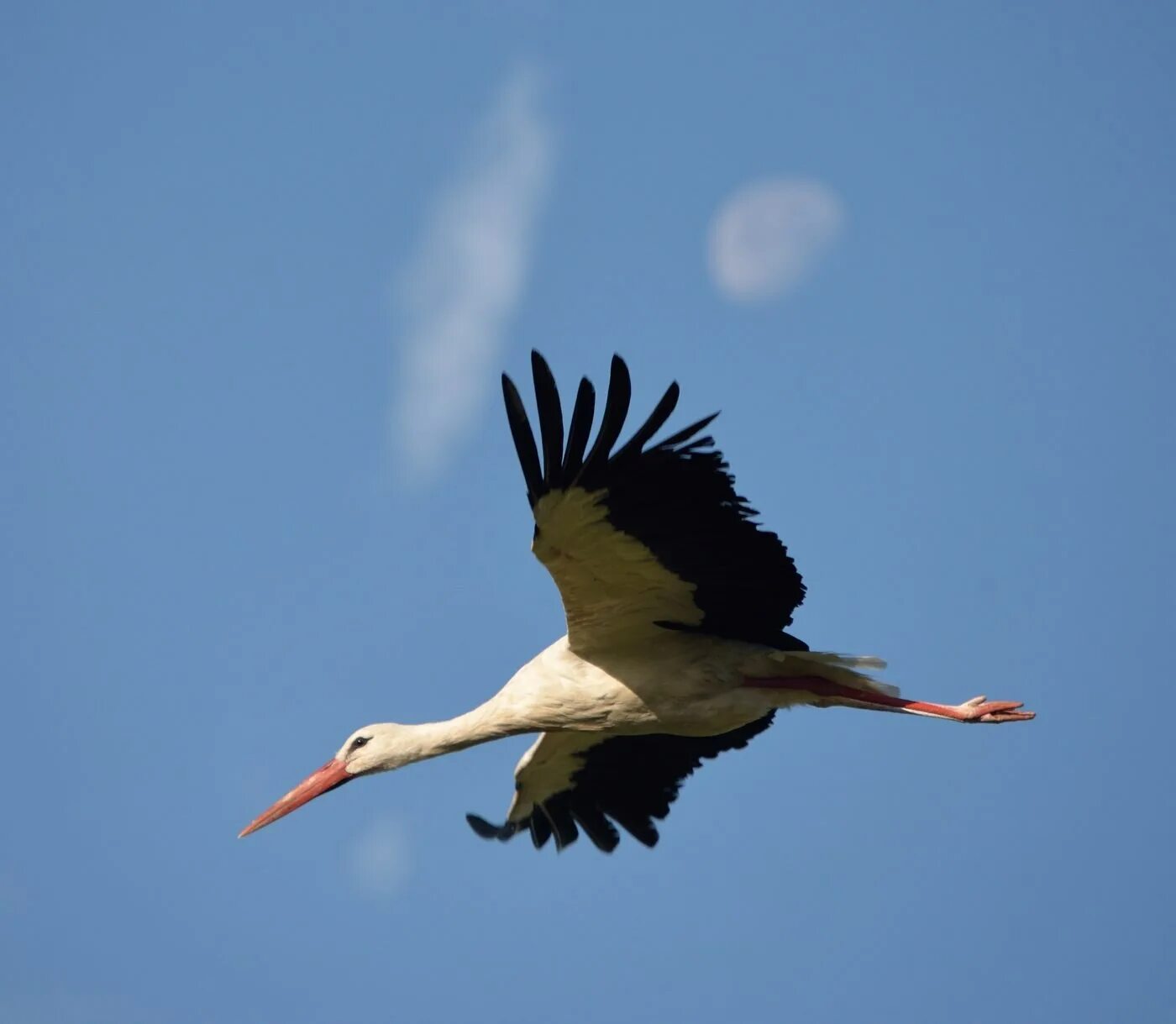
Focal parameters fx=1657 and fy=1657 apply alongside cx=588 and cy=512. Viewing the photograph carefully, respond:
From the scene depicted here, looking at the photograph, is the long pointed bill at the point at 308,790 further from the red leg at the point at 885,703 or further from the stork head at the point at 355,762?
the red leg at the point at 885,703

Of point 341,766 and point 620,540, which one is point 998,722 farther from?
point 341,766

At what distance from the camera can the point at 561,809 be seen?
34.8 feet

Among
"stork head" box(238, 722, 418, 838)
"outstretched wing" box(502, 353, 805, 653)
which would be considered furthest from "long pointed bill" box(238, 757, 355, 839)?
"outstretched wing" box(502, 353, 805, 653)

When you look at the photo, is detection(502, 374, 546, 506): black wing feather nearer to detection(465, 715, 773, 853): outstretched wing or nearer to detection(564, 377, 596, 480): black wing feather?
detection(564, 377, 596, 480): black wing feather

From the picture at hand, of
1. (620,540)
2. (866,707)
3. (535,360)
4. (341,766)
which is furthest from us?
(341,766)

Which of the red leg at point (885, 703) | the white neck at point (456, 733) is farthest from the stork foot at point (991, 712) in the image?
the white neck at point (456, 733)

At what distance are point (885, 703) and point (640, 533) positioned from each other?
5.97 feet

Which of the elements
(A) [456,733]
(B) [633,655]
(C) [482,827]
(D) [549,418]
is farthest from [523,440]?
(C) [482,827]

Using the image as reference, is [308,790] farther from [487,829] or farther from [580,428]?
[580,428]

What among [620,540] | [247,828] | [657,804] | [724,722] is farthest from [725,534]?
[247,828]

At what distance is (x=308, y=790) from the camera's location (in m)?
10.5

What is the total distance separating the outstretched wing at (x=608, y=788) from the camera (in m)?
10.5

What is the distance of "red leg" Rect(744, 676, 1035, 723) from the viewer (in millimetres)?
9164

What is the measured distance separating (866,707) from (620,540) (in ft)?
5.96
